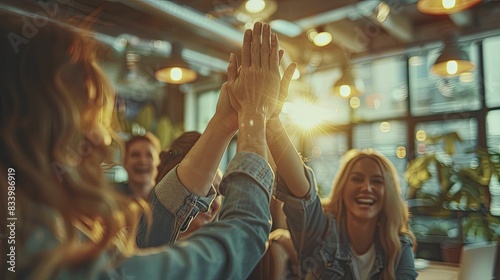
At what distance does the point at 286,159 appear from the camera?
79cm

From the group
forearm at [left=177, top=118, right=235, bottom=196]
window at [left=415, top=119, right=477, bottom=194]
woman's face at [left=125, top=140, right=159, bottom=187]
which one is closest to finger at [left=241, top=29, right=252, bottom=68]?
forearm at [left=177, top=118, right=235, bottom=196]

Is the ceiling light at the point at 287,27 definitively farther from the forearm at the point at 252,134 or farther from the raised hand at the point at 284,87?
the forearm at the point at 252,134

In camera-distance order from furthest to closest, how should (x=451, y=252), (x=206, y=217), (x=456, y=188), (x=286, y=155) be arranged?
(x=456, y=188) → (x=451, y=252) → (x=206, y=217) → (x=286, y=155)

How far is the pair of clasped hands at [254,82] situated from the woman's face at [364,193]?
491mm

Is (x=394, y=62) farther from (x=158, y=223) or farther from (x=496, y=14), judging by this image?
(x=158, y=223)

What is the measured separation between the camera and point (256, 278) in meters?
0.83

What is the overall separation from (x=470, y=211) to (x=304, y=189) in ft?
4.55

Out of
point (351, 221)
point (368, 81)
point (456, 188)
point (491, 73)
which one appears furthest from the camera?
point (368, 81)

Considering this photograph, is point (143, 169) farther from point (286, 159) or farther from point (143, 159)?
point (286, 159)

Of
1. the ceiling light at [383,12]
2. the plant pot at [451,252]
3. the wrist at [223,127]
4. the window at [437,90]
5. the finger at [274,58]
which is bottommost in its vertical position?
the plant pot at [451,252]

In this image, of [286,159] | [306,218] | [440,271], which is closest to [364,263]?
[306,218]

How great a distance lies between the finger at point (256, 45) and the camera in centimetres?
59

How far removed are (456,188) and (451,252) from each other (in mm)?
848

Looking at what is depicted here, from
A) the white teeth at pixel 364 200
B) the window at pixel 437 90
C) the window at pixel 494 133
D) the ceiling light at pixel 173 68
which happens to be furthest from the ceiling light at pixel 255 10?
the window at pixel 494 133
